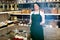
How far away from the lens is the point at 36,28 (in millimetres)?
2346

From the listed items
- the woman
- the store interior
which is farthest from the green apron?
the store interior

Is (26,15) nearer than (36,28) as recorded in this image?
No

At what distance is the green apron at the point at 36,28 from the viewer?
229cm

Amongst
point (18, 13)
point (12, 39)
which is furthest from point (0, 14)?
point (12, 39)

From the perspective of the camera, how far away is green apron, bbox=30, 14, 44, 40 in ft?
7.51

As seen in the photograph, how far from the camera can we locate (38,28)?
2.35 metres

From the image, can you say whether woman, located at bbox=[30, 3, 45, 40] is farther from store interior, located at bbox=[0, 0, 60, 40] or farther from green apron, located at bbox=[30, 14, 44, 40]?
store interior, located at bbox=[0, 0, 60, 40]

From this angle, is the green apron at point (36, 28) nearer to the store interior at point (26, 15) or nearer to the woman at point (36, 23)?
the woman at point (36, 23)

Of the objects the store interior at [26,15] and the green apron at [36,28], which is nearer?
the green apron at [36,28]

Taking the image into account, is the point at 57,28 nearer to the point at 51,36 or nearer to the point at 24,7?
the point at 51,36

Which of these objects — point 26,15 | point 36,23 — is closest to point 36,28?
point 36,23

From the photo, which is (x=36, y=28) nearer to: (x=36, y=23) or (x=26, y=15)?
(x=36, y=23)

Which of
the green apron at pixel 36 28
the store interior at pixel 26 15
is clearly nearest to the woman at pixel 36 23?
the green apron at pixel 36 28

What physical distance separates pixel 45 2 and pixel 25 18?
0.61m
